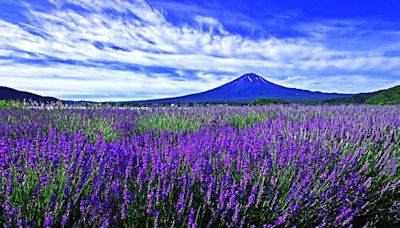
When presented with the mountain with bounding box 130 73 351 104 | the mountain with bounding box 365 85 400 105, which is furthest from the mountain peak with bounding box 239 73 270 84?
the mountain with bounding box 365 85 400 105

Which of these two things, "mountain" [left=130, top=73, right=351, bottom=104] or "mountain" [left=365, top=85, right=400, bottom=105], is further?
"mountain" [left=130, top=73, right=351, bottom=104]

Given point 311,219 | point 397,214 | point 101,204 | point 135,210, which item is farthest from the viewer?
point 397,214

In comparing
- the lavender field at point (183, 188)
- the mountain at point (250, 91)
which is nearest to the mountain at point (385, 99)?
the lavender field at point (183, 188)

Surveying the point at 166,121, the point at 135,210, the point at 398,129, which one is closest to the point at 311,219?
the point at 135,210

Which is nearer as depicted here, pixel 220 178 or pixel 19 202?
pixel 19 202

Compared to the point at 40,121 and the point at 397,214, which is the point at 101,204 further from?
the point at 40,121

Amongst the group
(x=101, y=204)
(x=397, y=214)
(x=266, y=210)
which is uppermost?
(x=101, y=204)

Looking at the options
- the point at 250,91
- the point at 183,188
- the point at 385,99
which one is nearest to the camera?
the point at 183,188

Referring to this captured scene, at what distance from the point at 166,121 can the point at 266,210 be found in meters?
3.11

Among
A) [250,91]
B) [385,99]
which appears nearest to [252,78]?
[250,91]

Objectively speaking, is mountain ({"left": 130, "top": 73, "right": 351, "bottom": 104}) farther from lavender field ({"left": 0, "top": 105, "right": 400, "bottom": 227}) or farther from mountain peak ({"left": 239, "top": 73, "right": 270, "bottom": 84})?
lavender field ({"left": 0, "top": 105, "right": 400, "bottom": 227})

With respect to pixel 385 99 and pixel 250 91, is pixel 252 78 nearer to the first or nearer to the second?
pixel 250 91

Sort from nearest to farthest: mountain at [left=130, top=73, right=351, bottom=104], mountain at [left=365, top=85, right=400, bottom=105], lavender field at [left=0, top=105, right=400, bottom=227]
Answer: lavender field at [left=0, top=105, right=400, bottom=227]
mountain at [left=365, top=85, right=400, bottom=105]
mountain at [left=130, top=73, right=351, bottom=104]

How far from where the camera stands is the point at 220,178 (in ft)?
7.02
